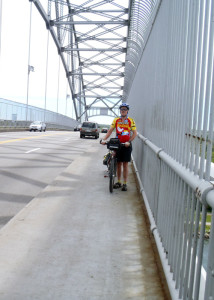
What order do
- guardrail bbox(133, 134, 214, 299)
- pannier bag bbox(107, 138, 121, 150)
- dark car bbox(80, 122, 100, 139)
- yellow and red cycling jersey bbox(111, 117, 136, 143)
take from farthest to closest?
dark car bbox(80, 122, 100, 139) → yellow and red cycling jersey bbox(111, 117, 136, 143) → pannier bag bbox(107, 138, 121, 150) → guardrail bbox(133, 134, 214, 299)

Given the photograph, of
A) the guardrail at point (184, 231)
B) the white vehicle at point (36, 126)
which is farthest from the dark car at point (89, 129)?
the guardrail at point (184, 231)

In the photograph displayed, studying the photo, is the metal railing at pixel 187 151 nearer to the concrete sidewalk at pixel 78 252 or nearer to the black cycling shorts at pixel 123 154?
the concrete sidewalk at pixel 78 252

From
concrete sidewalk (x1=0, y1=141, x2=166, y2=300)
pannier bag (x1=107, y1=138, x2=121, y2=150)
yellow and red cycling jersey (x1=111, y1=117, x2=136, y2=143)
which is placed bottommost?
concrete sidewalk (x1=0, y1=141, x2=166, y2=300)

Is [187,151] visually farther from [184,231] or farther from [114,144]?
[114,144]

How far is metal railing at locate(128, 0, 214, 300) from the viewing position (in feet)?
7.08

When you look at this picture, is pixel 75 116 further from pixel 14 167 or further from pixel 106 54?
pixel 14 167

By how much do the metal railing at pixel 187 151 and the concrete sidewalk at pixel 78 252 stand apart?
12.6 inches

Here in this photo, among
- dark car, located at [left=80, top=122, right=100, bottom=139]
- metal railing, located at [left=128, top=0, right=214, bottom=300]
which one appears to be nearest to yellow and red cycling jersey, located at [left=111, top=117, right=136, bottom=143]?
metal railing, located at [left=128, top=0, right=214, bottom=300]

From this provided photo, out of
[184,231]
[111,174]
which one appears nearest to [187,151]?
[184,231]

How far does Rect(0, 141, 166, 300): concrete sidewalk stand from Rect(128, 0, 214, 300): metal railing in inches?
12.6

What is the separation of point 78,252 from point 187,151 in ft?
5.68

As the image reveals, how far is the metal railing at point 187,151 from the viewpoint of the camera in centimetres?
216

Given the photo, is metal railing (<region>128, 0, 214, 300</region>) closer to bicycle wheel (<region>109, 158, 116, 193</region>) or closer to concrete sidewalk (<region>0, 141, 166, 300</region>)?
concrete sidewalk (<region>0, 141, 166, 300</region>)

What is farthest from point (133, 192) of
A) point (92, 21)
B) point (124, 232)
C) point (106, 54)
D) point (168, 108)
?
point (106, 54)
